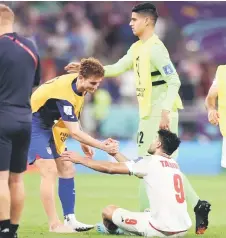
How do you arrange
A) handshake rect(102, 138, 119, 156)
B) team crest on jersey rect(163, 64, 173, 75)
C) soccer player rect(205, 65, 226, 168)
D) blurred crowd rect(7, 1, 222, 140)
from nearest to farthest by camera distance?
handshake rect(102, 138, 119, 156), soccer player rect(205, 65, 226, 168), team crest on jersey rect(163, 64, 173, 75), blurred crowd rect(7, 1, 222, 140)

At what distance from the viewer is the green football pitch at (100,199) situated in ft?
32.6

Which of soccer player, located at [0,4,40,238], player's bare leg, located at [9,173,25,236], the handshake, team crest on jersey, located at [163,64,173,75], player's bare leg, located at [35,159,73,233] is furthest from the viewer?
team crest on jersey, located at [163,64,173,75]

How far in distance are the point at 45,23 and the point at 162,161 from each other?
16.2m

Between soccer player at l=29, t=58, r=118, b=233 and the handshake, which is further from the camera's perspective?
soccer player at l=29, t=58, r=118, b=233

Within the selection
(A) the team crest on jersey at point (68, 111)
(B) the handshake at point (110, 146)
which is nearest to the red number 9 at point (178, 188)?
(B) the handshake at point (110, 146)

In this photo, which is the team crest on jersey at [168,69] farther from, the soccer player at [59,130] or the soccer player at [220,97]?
the soccer player at [59,130]

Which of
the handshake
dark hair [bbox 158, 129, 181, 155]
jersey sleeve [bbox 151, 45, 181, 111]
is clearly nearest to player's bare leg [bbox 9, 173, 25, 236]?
the handshake

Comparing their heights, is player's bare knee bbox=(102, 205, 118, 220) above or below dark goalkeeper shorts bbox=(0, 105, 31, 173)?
below

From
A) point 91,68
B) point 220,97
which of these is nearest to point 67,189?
point 91,68

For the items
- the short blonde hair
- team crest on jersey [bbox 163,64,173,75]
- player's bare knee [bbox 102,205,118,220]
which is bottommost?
player's bare knee [bbox 102,205,118,220]

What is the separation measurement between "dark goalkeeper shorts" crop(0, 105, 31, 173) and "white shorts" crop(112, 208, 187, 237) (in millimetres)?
1363

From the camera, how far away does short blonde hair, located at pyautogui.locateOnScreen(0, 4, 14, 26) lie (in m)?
7.97

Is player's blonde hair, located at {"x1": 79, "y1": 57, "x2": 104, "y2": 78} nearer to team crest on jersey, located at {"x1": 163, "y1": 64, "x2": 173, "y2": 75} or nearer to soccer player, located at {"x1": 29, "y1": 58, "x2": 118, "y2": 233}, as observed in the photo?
soccer player, located at {"x1": 29, "y1": 58, "x2": 118, "y2": 233}

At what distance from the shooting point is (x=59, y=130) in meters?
9.95
